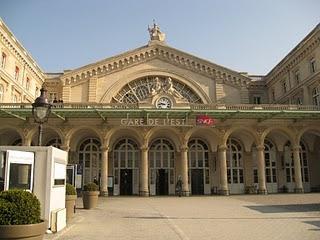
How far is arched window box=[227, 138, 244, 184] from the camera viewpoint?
35188 mm

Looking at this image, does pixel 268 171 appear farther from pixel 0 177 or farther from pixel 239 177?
pixel 0 177

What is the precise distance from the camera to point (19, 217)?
25.1ft

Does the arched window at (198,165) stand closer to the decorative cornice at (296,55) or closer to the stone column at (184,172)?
the stone column at (184,172)

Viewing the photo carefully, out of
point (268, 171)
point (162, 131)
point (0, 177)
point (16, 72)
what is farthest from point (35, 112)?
point (268, 171)

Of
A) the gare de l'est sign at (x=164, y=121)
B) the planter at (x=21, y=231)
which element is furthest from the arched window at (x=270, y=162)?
the planter at (x=21, y=231)

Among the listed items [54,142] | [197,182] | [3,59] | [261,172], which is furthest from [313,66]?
[3,59]

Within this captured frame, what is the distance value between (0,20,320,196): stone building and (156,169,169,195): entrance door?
99mm

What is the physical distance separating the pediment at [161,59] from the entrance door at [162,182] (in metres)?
13.0

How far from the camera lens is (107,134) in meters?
31.8

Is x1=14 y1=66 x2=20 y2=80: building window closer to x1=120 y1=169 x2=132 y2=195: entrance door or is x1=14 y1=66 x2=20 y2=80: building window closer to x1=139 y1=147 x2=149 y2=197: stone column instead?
x1=120 y1=169 x2=132 y2=195: entrance door

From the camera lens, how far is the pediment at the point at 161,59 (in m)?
40.6

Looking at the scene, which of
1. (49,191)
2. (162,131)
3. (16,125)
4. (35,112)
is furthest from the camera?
(162,131)

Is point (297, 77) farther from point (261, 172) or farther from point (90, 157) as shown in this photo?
point (90, 157)

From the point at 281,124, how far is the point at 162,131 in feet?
36.7
